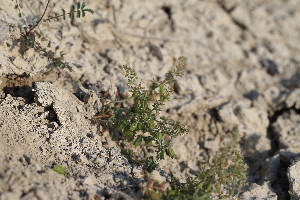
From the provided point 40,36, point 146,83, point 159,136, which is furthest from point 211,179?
point 40,36

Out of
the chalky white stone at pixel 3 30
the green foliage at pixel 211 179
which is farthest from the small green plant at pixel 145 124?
the chalky white stone at pixel 3 30

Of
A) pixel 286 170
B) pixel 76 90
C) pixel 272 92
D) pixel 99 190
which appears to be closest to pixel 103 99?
pixel 76 90

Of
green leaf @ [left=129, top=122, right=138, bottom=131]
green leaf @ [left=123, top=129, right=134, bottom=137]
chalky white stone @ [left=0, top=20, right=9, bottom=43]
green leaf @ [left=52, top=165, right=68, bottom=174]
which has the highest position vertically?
chalky white stone @ [left=0, top=20, right=9, bottom=43]

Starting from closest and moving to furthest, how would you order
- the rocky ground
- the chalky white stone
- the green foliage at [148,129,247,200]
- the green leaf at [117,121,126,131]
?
the green foliage at [148,129,247,200] → the rocky ground → the green leaf at [117,121,126,131] → the chalky white stone

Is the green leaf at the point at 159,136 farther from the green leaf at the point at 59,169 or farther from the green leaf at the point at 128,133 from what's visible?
the green leaf at the point at 59,169

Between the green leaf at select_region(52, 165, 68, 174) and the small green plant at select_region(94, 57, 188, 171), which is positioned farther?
the small green plant at select_region(94, 57, 188, 171)

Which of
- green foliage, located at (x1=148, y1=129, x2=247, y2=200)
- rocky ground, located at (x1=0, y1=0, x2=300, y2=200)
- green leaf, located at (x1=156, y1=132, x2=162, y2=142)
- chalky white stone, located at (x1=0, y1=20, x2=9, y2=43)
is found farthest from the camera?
chalky white stone, located at (x1=0, y1=20, x2=9, y2=43)

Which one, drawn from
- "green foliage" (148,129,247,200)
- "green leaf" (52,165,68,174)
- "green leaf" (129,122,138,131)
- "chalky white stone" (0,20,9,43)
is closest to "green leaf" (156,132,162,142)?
"green leaf" (129,122,138,131)

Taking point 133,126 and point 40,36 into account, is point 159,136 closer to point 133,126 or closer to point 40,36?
point 133,126

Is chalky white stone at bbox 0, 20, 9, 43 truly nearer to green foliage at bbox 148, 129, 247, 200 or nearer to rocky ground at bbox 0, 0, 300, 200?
rocky ground at bbox 0, 0, 300, 200
